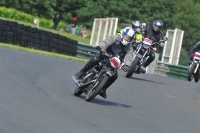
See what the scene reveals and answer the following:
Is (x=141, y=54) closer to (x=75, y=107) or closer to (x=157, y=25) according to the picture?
(x=157, y=25)

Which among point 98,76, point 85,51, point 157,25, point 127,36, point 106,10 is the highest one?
point 106,10

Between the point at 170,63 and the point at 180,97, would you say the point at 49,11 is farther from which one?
the point at 180,97

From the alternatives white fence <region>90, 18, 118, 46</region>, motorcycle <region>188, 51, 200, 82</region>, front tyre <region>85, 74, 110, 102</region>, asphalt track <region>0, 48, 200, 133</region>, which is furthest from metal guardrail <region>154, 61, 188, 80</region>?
front tyre <region>85, 74, 110, 102</region>

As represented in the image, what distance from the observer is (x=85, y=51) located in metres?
29.3

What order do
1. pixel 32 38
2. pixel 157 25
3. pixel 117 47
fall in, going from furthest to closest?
1. pixel 32 38
2. pixel 157 25
3. pixel 117 47

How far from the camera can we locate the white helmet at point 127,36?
37.4 ft

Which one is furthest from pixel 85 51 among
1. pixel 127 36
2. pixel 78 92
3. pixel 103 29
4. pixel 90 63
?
pixel 127 36

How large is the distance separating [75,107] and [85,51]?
19.0 meters

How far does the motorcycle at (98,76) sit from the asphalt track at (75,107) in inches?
9.0

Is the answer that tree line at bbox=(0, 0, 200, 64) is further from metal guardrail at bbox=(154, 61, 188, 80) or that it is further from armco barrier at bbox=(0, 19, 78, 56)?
armco barrier at bbox=(0, 19, 78, 56)

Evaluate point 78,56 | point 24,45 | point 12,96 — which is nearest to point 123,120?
point 12,96

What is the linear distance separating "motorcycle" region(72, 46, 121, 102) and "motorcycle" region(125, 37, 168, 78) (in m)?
6.79

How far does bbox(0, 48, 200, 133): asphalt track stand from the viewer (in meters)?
8.38

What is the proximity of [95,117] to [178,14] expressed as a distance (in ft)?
202
